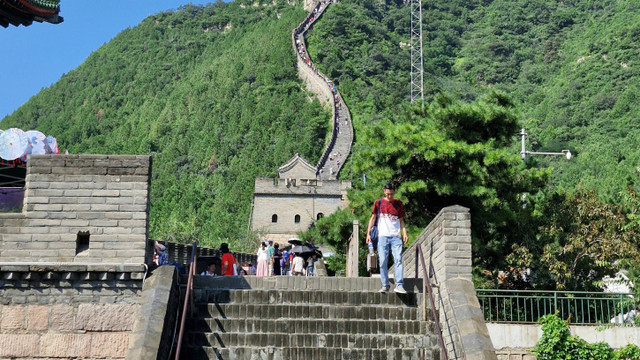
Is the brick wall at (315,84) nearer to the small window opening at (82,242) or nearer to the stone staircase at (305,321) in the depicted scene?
the stone staircase at (305,321)

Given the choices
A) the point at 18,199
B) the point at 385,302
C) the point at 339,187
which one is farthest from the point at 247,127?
the point at 385,302

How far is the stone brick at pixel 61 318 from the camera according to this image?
11617mm

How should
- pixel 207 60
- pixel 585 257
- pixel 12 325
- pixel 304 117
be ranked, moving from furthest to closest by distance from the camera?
pixel 207 60
pixel 304 117
pixel 585 257
pixel 12 325

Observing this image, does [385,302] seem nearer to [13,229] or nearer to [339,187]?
[13,229]

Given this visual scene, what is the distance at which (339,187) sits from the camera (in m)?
79.4

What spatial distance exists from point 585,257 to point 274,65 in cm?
10204

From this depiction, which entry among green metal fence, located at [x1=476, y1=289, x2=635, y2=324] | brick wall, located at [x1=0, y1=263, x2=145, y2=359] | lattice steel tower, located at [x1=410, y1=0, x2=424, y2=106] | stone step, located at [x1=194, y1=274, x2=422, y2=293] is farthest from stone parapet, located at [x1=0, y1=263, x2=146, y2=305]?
lattice steel tower, located at [x1=410, y1=0, x2=424, y2=106]

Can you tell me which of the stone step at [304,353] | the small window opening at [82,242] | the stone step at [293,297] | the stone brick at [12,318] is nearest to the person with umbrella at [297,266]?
the stone step at [293,297]

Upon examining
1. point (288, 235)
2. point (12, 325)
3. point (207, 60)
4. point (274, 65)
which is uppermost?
point (207, 60)

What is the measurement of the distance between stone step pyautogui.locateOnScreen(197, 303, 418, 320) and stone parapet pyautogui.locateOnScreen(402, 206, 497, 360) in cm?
64

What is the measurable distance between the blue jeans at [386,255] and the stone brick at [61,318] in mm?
4160

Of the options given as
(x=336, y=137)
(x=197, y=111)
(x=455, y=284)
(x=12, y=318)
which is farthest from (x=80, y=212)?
(x=197, y=111)

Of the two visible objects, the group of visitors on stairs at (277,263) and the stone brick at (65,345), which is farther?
the group of visitors on stairs at (277,263)

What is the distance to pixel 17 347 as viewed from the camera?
38.1ft
